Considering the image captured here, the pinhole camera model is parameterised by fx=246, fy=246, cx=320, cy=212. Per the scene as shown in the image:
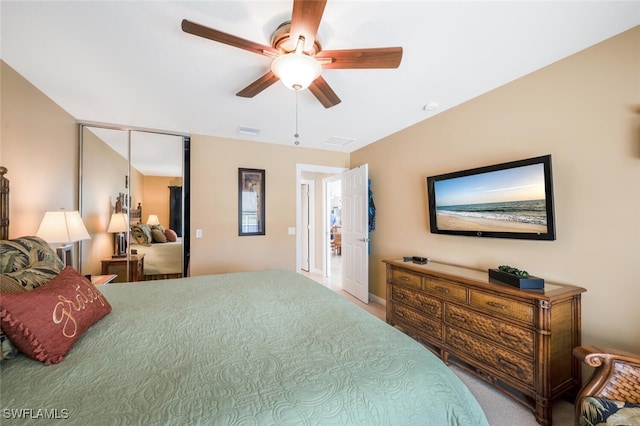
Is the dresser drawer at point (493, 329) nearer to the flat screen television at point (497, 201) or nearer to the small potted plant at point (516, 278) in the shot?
the small potted plant at point (516, 278)

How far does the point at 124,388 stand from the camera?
80cm

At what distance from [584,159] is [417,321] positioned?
191cm

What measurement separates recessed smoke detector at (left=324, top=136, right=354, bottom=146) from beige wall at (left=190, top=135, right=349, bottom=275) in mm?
444

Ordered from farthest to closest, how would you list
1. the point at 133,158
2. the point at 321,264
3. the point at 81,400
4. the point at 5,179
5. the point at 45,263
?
1. the point at 321,264
2. the point at 133,158
3. the point at 5,179
4. the point at 45,263
5. the point at 81,400

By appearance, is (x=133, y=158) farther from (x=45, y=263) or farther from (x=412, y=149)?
(x=412, y=149)

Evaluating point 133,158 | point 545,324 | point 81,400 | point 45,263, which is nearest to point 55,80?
point 133,158

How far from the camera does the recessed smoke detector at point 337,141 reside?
146 inches

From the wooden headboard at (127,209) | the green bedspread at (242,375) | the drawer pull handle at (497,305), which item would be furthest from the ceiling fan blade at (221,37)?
the wooden headboard at (127,209)

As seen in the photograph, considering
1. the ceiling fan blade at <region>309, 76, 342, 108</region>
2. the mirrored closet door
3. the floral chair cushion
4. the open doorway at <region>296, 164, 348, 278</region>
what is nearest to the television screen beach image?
the ceiling fan blade at <region>309, 76, 342, 108</region>

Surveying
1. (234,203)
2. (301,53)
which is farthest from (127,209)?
(301,53)

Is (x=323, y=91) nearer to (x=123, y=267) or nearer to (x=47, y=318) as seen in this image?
(x=47, y=318)

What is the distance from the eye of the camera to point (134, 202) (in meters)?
3.21

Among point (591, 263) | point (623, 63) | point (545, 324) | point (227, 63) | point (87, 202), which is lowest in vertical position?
point (545, 324)

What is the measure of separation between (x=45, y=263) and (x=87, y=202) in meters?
1.93
